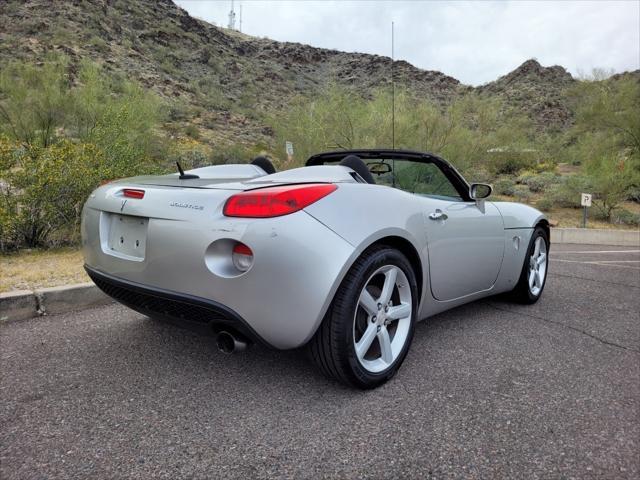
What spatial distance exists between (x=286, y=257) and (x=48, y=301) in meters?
2.65

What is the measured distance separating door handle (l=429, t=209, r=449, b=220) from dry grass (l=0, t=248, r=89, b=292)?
3.14 meters

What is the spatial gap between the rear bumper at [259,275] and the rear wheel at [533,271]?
2.50 metres

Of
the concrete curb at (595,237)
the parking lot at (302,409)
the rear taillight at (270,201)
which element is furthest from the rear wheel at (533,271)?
the concrete curb at (595,237)

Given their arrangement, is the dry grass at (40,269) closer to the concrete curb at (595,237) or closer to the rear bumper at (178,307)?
the rear bumper at (178,307)

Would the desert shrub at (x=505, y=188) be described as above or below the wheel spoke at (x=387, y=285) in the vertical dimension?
above

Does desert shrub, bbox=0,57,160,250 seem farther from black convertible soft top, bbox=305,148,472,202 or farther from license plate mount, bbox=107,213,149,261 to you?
black convertible soft top, bbox=305,148,472,202

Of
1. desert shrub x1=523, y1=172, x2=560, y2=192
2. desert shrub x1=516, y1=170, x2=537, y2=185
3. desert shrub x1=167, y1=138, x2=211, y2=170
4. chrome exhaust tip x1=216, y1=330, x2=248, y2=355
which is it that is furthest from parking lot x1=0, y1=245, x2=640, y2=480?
desert shrub x1=516, y1=170, x2=537, y2=185

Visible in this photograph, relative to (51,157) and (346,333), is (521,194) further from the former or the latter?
(346,333)

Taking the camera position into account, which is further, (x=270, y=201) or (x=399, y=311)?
(x=399, y=311)

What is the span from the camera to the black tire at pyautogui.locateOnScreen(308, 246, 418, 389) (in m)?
2.08

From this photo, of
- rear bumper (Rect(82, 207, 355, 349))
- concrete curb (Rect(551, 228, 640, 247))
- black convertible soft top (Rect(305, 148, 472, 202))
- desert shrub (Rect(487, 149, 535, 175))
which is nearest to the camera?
rear bumper (Rect(82, 207, 355, 349))

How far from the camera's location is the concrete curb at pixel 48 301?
134 inches

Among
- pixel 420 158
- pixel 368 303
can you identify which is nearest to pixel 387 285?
pixel 368 303

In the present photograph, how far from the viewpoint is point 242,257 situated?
2010 mm
